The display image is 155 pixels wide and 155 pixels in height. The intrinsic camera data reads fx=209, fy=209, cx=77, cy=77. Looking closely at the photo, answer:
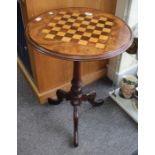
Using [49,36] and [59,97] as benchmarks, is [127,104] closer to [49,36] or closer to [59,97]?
[59,97]

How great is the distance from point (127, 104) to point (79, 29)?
85cm

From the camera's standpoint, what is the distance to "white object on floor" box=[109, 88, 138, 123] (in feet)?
5.49

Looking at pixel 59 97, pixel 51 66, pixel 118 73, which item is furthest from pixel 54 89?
pixel 118 73

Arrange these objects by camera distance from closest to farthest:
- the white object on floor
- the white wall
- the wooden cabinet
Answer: the wooden cabinet → the white wall → the white object on floor

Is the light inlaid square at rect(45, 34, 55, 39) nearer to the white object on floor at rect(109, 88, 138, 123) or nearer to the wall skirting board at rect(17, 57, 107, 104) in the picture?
the wall skirting board at rect(17, 57, 107, 104)

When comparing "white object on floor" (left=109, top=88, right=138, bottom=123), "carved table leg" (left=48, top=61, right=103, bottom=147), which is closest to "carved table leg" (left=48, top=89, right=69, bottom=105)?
"carved table leg" (left=48, top=61, right=103, bottom=147)

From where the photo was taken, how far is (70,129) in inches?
61.3

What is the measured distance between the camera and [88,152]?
4.65 ft

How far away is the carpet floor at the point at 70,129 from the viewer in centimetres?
144

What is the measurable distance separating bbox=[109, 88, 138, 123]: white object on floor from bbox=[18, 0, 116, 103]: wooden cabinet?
27cm

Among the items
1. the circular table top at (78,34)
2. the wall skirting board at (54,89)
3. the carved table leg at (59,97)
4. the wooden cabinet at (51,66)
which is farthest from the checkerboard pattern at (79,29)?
the wall skirting board at (54,89)

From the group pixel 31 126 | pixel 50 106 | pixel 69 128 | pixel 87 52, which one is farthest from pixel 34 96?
pixel 87 52
